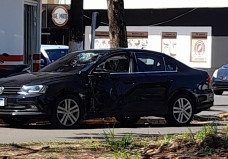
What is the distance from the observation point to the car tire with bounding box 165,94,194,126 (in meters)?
13.9

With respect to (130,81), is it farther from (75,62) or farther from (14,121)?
(14,121)

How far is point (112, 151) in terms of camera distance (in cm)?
852

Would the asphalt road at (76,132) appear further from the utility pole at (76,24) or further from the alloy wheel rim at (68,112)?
the utility pole at (76,24)

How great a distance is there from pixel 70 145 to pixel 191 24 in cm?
2668

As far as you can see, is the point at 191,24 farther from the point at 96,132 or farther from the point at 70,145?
the point at 70,145

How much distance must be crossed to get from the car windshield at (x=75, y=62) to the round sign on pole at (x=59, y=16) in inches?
807

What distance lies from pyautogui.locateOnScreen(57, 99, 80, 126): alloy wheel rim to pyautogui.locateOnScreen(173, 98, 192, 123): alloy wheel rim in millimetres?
2264

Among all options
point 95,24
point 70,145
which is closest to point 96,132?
point 70,145

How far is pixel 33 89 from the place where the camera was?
12531 millimetres

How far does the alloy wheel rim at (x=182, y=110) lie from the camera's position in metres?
13.9

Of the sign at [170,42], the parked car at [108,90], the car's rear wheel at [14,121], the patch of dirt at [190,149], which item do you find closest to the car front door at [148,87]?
the parked car at [108,90]

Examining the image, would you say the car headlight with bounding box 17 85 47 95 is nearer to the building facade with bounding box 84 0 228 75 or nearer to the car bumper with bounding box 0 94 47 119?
the car bumper with bounding box 0 94 47 119

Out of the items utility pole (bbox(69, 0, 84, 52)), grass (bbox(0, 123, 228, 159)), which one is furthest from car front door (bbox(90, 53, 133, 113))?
utility pole (bbox(69, 0, 84, 52))

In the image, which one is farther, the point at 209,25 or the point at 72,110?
the point at 209,25
